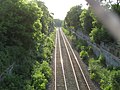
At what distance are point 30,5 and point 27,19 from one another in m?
1.68

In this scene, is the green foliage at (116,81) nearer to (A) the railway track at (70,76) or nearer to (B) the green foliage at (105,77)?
(B) the green foliage at (105,77)

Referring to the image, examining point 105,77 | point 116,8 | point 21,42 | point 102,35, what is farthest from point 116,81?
point 116,8

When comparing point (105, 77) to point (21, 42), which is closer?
point (105, 77)

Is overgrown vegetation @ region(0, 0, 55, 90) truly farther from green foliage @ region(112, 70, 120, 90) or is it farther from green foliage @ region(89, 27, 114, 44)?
green foliage @ region(89, 27, 114, 44)

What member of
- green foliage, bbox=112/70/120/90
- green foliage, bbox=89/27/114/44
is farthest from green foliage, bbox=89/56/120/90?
green foliage, bbox=89/27/114/44

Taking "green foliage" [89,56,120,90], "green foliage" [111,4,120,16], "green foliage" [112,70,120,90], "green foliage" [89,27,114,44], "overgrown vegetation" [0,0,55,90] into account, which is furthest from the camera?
"green foliage" [89,27,114,44]

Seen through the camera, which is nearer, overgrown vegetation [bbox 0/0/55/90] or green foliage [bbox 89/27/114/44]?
overgrown vegetation [bbox 0/0/55/90]

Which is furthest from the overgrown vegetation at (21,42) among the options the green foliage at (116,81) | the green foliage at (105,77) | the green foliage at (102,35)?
the green foliage at (102,35)

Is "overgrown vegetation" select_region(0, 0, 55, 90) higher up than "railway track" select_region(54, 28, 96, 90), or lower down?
higher up

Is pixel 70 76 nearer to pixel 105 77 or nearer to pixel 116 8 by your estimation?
pixel 105 77

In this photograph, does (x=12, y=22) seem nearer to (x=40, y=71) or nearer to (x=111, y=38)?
(x=40, y=71)

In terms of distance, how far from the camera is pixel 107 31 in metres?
30.8

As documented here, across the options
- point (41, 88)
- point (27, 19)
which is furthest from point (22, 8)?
point (41, 88)

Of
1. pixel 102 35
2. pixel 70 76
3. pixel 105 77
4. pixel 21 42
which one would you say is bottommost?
pixel 70 76
